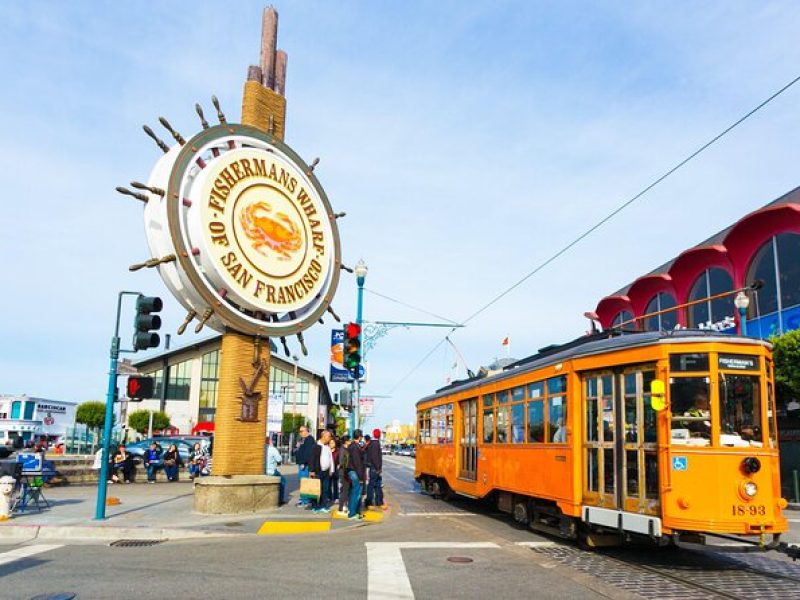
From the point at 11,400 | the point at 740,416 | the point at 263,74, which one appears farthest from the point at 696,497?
the point at 11,400

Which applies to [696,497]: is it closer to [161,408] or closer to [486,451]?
A: [486,451]

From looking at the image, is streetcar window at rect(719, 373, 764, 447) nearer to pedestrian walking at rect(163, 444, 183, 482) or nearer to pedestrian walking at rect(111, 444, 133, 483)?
pedestrian walking at rect(111, 444, 133, 483)

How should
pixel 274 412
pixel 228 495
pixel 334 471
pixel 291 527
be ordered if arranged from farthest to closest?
1. pixel 274 412
2. pixel 334 471
3. pixel 228 495
4. pixel 291 527

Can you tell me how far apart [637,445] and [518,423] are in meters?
3.44

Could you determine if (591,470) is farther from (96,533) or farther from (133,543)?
(96,533)

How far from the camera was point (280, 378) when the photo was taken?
63188 mm

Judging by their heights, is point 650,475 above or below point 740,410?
below

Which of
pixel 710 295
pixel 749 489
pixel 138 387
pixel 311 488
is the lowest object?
pixel 311 488

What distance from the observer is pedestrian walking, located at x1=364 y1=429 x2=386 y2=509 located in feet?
47.4

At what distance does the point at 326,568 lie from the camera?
8359 mm

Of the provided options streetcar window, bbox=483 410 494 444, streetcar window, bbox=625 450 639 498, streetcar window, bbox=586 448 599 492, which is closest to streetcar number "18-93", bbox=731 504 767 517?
streetcar window, bbox=625 450 639 498

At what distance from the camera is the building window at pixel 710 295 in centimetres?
2747

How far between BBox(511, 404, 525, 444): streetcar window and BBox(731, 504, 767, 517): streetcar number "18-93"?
Result: 4096 mm

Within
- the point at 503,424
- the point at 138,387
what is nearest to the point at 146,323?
the point at 138,387
